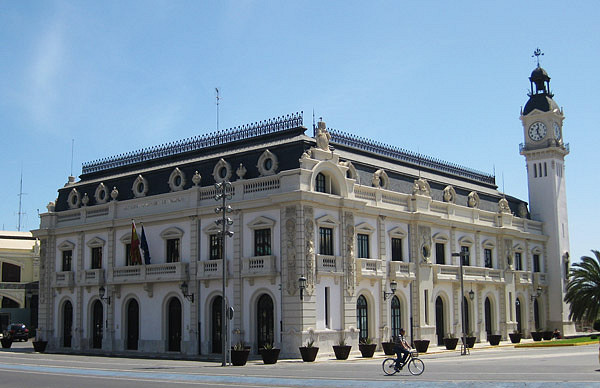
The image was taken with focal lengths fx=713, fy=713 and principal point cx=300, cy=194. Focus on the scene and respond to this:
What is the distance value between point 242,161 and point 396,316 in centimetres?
1471

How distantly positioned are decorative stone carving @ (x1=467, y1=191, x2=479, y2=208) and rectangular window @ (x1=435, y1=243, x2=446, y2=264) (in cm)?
610

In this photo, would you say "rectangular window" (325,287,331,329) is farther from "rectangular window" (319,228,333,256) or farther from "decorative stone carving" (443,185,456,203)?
"decorative stone carving" (443,185,456,203)

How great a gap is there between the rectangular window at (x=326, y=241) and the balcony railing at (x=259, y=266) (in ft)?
9.56

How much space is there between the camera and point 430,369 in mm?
29875

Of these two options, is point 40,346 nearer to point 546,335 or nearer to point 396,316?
point 396,316

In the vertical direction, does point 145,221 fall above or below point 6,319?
above

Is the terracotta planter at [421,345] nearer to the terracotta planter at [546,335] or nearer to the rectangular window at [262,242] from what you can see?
the rectangular window at [262,242]

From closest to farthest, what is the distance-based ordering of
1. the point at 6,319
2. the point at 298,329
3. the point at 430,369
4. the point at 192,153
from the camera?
the point at 430,369, the point at 298,329, the point at 192,153, the point at 6,319

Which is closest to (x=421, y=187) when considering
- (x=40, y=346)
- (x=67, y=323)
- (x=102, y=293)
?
(x=102, y=293)

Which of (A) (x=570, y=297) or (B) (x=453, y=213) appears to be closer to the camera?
(B) (x=453, y=213)

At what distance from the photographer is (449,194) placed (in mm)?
54938

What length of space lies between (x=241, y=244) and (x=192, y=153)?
34.3 ft

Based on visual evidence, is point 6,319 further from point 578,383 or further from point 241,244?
point 578,383

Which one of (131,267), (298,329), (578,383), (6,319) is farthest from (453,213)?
(6,319)
